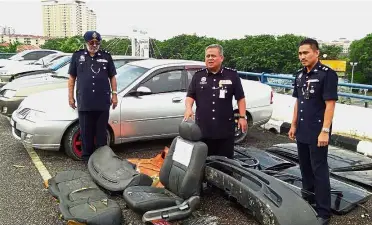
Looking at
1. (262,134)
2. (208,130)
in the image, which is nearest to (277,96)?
(262,134)

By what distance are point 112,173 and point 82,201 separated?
786 millimetres

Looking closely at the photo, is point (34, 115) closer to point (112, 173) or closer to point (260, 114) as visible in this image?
point (112, 173)

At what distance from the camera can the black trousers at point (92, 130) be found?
15.7ft

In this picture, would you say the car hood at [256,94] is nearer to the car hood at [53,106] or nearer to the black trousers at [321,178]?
the car hood at [53,106]

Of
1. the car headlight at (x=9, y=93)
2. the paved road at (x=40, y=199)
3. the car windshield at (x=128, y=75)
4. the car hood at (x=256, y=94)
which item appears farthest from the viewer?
the car headlight at (x=9, y=93)

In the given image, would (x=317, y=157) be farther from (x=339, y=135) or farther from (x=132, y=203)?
(x=339, y=135)

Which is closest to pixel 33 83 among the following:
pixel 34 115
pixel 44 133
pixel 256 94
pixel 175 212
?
pixel 34 115

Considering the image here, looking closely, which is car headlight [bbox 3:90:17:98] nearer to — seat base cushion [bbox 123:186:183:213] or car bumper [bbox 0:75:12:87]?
seat base cushion [bbox 123:186:183:213]

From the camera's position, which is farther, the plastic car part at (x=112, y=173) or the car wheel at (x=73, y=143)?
the car wheel at (x=73, y=143)

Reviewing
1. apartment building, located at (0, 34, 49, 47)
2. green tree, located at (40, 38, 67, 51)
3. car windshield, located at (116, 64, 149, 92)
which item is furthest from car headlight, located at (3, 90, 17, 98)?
apartment building, located at (0, 34, 49, 47)

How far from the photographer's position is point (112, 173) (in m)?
4.12

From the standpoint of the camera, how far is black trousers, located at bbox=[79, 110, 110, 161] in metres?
4.79

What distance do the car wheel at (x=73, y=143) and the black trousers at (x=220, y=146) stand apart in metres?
2.08

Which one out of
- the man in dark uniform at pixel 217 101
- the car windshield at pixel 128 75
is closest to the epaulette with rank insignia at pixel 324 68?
the man in dark uniform at pixel 217 101
